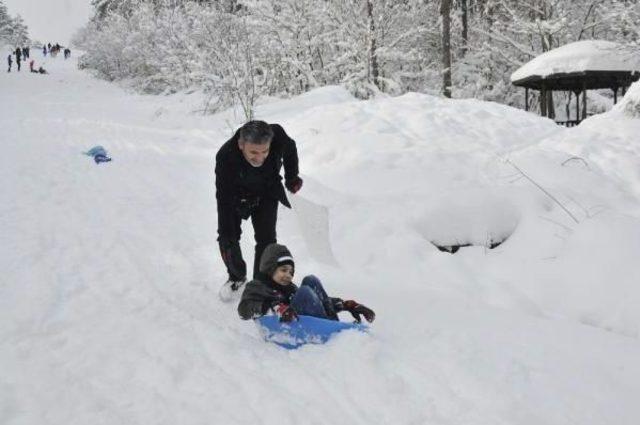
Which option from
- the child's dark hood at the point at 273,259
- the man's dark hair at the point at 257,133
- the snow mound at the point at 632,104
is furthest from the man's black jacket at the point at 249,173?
the snow mound at the point at 632,104

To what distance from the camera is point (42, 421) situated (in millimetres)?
2523

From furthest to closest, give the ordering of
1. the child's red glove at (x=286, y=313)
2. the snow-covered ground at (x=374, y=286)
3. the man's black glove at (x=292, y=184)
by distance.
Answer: the man's black glove at (x=292, y=184)
the child's red glove at (x=286, y=313)
the snow-covered ground at (x=374, y=286)

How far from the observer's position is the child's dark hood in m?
3.53

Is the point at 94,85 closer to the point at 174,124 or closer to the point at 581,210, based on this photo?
the point at 174,124

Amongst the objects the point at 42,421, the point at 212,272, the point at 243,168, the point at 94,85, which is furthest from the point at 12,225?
the point at 94,85

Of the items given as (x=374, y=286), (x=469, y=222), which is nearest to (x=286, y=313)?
(x=374, y=286)

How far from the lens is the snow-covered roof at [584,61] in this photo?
1283cm

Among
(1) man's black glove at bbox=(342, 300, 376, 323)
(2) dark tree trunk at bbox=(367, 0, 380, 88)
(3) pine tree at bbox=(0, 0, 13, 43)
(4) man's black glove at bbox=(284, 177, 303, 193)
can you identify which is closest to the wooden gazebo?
(2) dark tree trunk at bbox=(367, 0, 380, 88)

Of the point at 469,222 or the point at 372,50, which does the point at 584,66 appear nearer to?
the point at 372,50

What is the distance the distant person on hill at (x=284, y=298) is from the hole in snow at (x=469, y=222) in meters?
2.10

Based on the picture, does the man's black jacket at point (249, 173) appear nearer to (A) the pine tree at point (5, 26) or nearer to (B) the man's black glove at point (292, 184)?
(B) the man's black glove at point (292, 184)

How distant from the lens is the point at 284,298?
356cm

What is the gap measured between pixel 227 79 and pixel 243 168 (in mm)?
11505

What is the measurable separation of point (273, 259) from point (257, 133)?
832 mm
